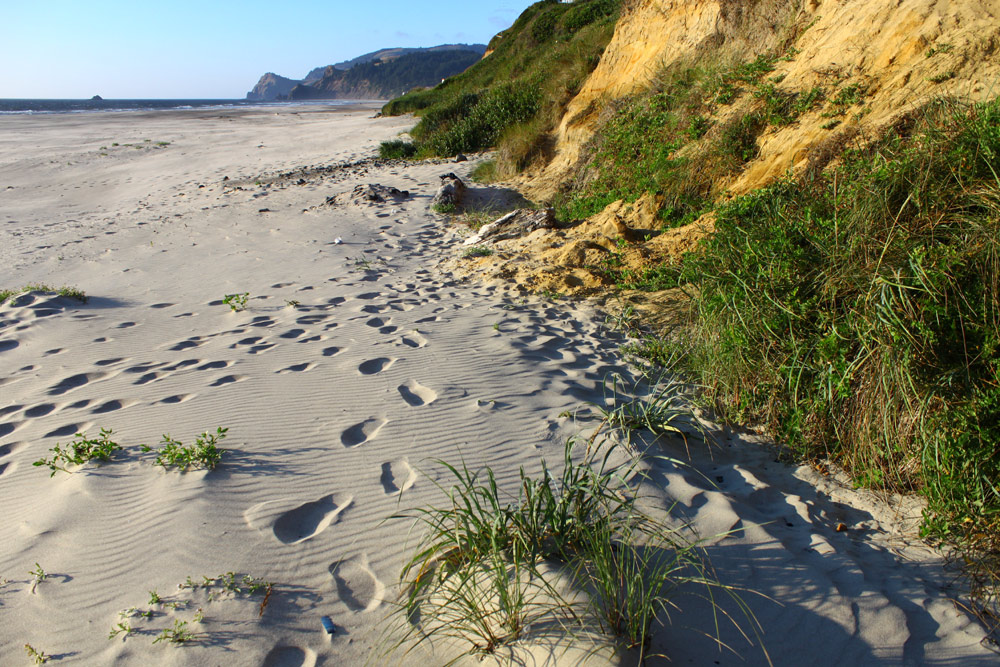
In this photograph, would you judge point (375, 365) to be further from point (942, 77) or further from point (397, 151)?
point (397, 151)

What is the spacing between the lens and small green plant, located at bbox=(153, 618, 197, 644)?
204cm

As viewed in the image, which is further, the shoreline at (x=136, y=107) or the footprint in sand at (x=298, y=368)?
the shoreline at (x=136, y=107)

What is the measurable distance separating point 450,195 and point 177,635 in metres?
8.27

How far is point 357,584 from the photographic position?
2344 millimetres

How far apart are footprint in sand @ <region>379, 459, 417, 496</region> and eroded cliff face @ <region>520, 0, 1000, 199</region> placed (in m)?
4.23

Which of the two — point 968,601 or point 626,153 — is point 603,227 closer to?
point 626,153

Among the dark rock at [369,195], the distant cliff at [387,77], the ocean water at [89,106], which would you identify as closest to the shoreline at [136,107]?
the ocean water at [89,106]

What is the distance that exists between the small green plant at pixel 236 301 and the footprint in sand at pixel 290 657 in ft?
13.2

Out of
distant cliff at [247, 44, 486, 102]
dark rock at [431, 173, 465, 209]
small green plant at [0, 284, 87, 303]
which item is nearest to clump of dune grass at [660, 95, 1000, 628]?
small green plant at [0, 284, 87, 303]

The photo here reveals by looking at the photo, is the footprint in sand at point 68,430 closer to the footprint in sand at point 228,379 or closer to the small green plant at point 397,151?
the footprint in sand at point 228,379

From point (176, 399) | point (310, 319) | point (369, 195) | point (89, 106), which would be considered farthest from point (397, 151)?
point (89, 106)

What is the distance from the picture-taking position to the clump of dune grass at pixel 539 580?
1.99m

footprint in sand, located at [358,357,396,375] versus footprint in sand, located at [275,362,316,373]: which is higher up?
footprint in sand, located at [358,357,396,375]

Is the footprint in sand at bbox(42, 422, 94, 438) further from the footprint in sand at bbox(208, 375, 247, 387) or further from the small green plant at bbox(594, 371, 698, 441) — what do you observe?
the small green plant at bbox(594, 371, 698, 441)
